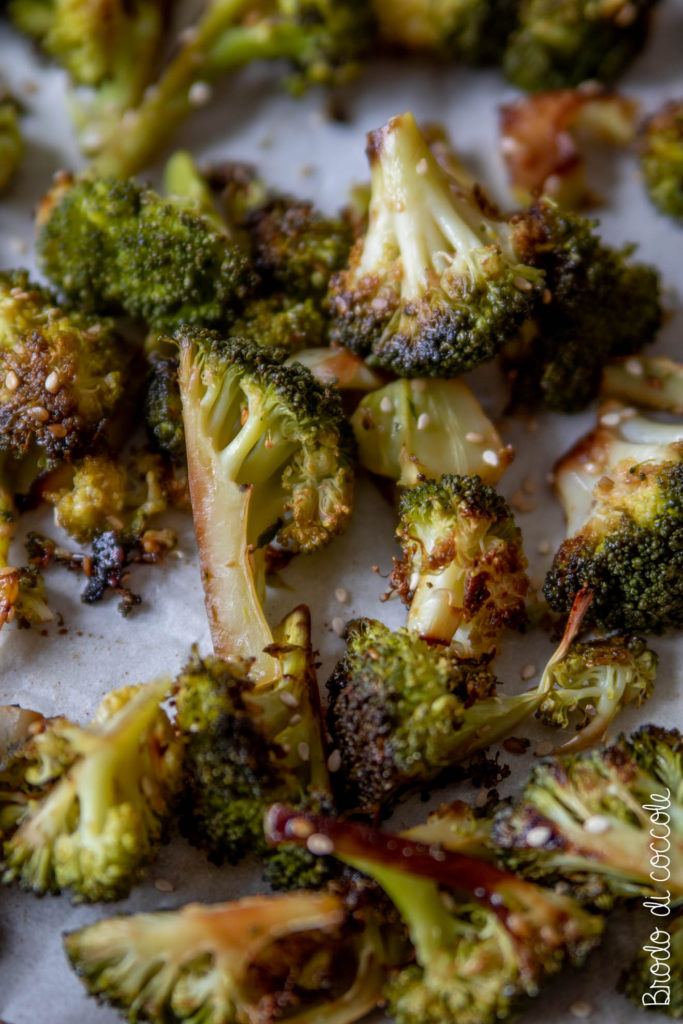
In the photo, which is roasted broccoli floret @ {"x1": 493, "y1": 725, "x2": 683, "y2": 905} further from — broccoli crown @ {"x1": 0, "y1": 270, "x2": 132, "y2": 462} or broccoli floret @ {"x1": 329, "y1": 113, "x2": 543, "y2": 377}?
broccoli crown @ {"x1": 0, "y1": 270, "x2": 132, "y2": 462}

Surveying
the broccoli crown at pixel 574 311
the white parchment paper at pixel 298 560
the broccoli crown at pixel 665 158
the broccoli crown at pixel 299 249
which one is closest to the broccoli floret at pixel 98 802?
the white parchment paper at pixel 298 560

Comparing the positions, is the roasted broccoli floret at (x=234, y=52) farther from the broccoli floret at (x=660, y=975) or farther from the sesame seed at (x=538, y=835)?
the broccoli floret at (x=660, y=975)

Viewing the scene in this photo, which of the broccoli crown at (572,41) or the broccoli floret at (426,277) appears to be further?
the broccoli crown at (572,41)

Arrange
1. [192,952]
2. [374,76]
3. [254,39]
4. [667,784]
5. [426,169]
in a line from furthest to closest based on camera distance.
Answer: [374,76], [254,39], [426,169], [667,784], [192,952]

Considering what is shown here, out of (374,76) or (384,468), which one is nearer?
(384,468)

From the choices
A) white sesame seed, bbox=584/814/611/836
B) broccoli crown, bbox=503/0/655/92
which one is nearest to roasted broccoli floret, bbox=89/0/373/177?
broccoli crown, bbox=503/0/655/92

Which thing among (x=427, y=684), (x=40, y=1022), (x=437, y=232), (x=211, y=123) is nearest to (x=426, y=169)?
(x=437, y=232)

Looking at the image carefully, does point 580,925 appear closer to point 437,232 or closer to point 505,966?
point 505,966
